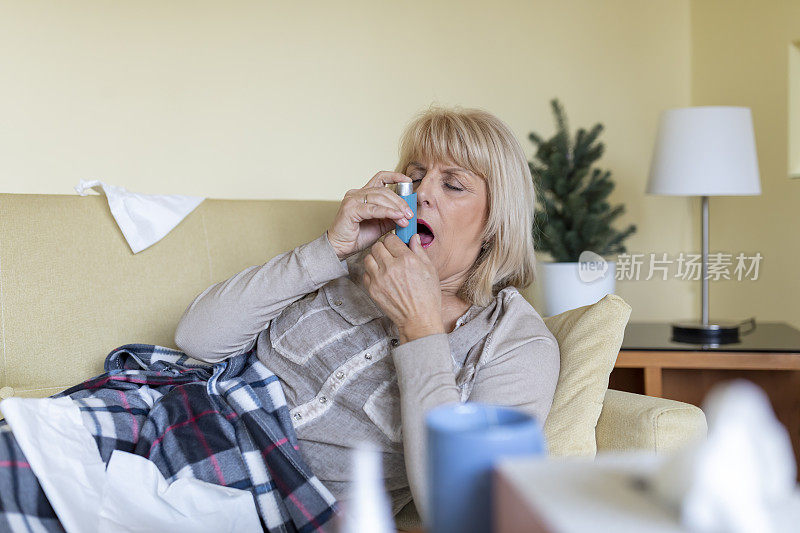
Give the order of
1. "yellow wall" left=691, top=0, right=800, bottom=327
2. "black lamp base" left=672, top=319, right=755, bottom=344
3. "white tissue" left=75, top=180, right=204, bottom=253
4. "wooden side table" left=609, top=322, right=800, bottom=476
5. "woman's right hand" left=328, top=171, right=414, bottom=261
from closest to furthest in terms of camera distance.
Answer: "woman's right hand" left=328, top=171, right=414, bottom=261 → "white tissue" left=75, top=180, right=204, bottom=253 → "wooden side table" left=609, top=322, right=800, bottom=476 → "black lamp base" left=672, top=319, right=755, bottom=344 → "yellow wall" left=691, top=0, right=800, bottom=327

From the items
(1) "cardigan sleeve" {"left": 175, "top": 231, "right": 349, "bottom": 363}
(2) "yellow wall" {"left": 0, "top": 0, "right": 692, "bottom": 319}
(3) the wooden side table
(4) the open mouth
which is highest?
(2) "yellow wall" {"left": 0, "top": 0, "right": 692, "bottom": 319}

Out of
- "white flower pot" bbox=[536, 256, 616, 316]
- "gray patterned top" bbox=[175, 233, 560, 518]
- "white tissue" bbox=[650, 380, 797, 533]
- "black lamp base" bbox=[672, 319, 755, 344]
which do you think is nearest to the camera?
"white tissue" bbox=[650, 380, 797, 533]

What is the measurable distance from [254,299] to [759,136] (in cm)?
242

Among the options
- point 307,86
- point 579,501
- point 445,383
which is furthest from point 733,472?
point 307,86

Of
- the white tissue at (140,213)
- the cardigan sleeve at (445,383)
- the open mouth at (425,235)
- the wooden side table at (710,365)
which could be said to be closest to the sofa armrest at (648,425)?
the cardigan sleeve at (445,383)

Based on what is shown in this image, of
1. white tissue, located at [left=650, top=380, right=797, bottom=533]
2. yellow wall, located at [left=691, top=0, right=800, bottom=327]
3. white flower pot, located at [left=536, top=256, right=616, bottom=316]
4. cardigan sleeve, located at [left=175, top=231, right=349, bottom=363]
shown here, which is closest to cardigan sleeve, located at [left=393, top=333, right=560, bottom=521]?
cardigan sleeve, located at [left=175, top=231, right=349, bottom=363]

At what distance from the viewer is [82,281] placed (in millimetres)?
1800

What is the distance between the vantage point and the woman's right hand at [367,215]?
1479 mm

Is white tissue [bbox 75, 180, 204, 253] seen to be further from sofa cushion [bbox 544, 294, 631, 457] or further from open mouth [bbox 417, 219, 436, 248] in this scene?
sofa cushion [bbox 544, 294, 631, 457]

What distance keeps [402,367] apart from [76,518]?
53 centimetres

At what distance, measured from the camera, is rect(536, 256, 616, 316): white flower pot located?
8.02 feet

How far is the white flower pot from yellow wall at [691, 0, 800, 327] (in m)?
0.98

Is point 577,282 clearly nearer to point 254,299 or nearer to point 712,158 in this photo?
point 712,158

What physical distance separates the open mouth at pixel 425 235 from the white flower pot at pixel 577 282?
3.04ft
